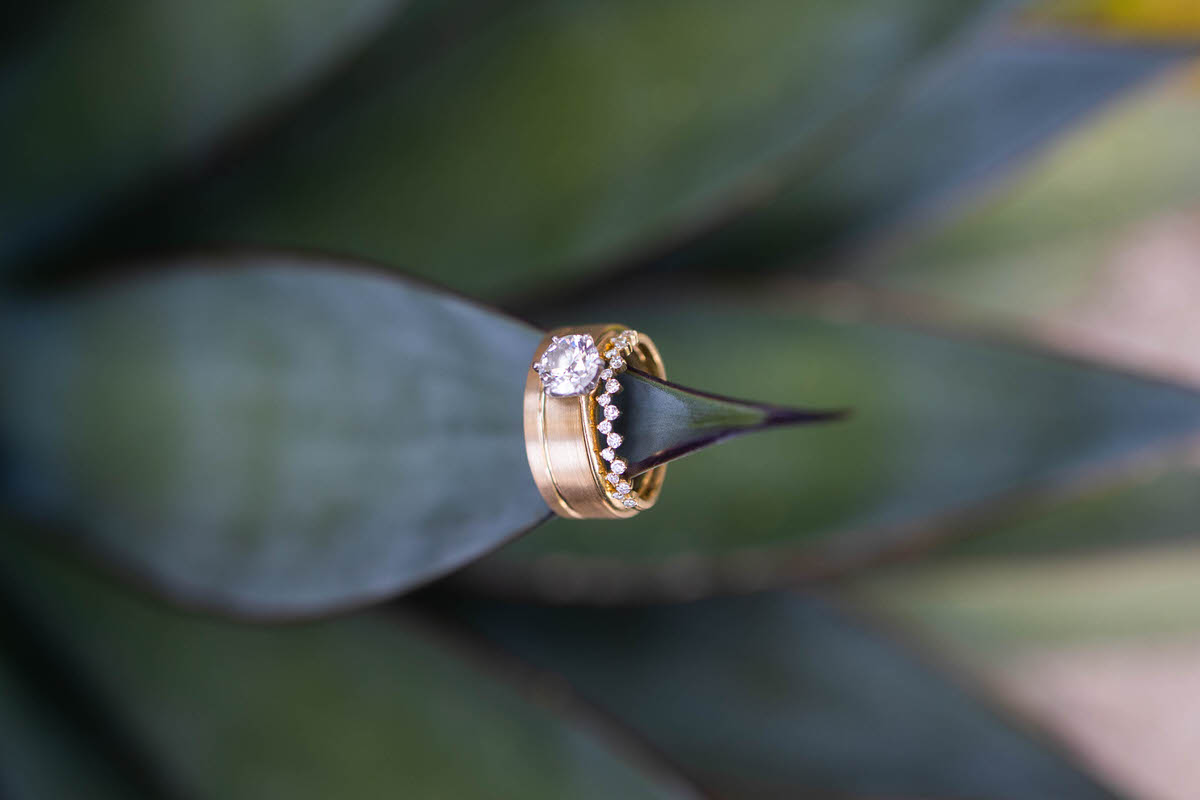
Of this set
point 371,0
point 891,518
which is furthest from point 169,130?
point 891,518

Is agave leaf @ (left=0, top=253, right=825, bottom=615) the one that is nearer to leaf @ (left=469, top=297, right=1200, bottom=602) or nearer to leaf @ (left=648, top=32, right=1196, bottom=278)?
leaf @ (left=469, top=297, right=1200, bottom=602)

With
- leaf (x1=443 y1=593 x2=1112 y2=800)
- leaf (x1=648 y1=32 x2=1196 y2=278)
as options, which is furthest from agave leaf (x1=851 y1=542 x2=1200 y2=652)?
leaf (x1=648 y1=32 x2=1196 y2=278)

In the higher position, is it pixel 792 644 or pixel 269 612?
pixel 792 644

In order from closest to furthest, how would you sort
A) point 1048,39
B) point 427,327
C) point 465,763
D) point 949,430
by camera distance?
point 427,327, point 465,763, point 949,430, point 1048,39

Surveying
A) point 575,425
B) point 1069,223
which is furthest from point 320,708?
point 1069,223

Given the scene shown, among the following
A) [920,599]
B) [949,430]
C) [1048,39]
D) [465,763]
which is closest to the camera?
[465,763]

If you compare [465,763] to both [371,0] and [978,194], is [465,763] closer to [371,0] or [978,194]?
[371,0]

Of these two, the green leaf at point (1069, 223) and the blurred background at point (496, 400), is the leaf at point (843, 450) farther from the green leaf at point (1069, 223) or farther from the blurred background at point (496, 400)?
the green leaf at point (1069, 223)
